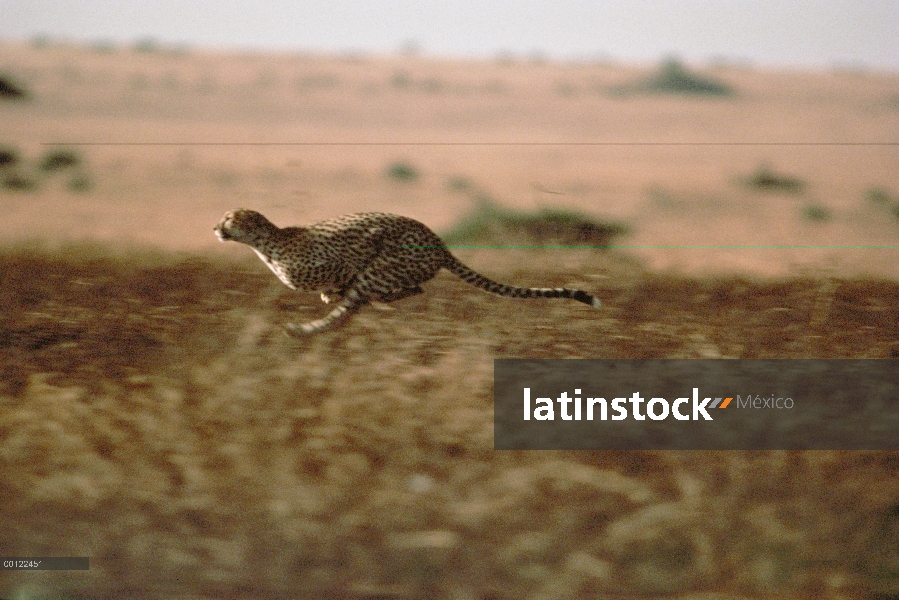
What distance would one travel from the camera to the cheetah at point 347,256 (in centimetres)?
498

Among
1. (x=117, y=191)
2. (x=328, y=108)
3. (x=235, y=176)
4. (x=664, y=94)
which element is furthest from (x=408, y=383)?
(x=664, y=94)

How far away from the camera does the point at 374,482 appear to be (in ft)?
14.1

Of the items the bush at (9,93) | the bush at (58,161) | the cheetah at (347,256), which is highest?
the bush at (9,93)

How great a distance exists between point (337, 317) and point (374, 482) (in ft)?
3.48

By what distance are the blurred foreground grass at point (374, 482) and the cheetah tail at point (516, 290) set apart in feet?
0.65

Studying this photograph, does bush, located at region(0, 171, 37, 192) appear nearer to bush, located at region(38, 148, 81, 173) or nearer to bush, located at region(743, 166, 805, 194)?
bush, located at region(38, 148, 81, 173)

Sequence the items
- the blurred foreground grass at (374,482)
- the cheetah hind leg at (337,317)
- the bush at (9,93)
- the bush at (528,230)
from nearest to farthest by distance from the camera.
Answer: the blurred foreground grass at (374,482), the cheetah hind leg at (337,317), the bush at (528,230), the bush at (9,93)

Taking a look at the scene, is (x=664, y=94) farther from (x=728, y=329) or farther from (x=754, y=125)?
(x=728, y=329)

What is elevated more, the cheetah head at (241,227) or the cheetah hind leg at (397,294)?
the cheetah head at (241,227)

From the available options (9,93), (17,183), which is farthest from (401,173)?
(9,93)

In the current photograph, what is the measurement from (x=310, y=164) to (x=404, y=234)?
70.8ft


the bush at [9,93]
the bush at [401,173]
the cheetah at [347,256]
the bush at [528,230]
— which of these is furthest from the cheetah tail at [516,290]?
the bush at [9,93]

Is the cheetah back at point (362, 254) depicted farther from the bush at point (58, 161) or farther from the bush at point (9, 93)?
the bush at point (9, 93)

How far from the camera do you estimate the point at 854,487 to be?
430 cm
